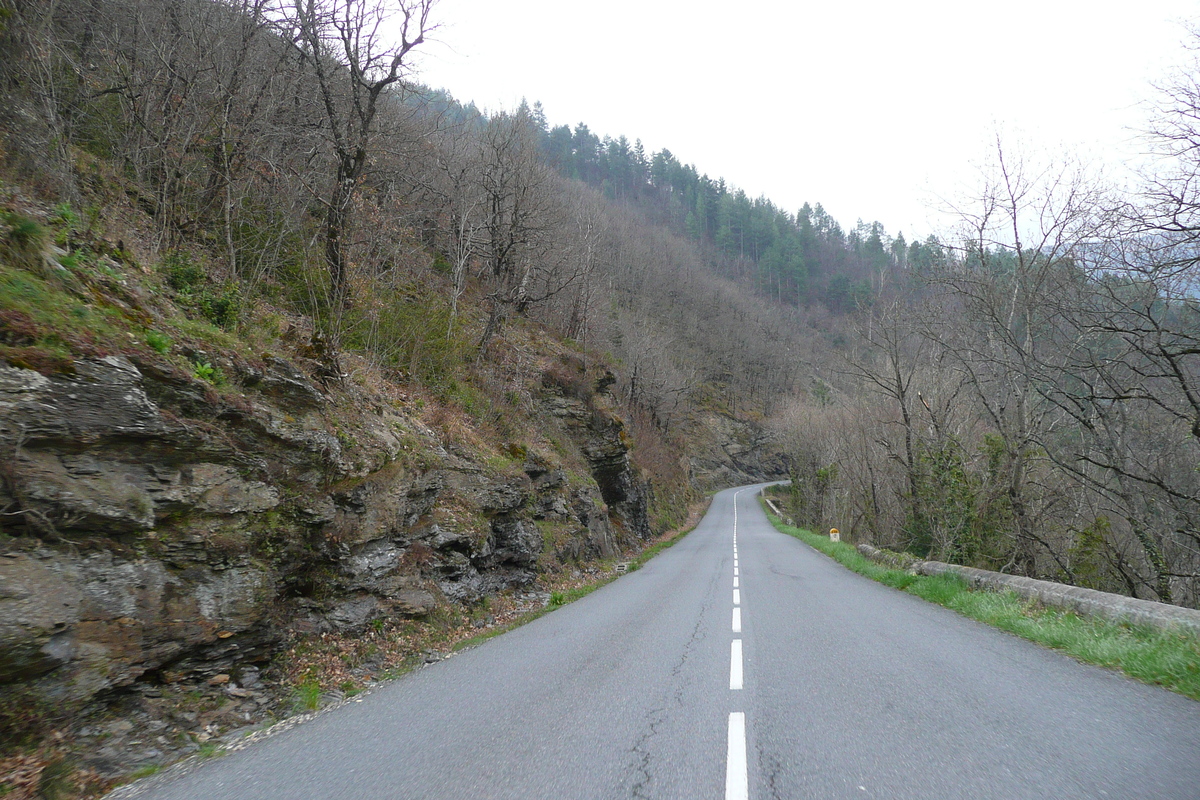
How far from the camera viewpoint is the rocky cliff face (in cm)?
416

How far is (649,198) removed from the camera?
105 m

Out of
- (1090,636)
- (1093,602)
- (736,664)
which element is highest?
(1093,602)

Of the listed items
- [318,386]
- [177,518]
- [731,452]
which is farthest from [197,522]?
[731,452]

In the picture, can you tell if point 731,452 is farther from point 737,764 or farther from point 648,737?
point 737,764

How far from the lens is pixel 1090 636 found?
6.45 metres

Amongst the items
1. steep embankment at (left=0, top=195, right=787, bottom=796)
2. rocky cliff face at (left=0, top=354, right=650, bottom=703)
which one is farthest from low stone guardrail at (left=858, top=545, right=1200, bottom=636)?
rocky cliff face at (left=0, top=354, right=650, bottom=703)

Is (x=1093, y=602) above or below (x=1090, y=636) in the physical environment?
above

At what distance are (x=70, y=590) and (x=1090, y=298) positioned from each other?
560 inches

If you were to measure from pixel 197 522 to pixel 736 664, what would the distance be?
5.63 metres

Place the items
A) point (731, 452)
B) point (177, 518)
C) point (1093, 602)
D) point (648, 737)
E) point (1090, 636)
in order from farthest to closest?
point (731, 452) < point (1093, 602) < point (1090, 636) < point (177, 518) < point (648, 737)

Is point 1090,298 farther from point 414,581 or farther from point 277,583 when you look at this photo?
point 277,583

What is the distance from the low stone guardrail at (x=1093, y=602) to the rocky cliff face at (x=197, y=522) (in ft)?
28.7

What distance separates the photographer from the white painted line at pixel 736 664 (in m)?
5.57

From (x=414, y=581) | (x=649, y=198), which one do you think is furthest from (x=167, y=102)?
(x=649, y=198)
